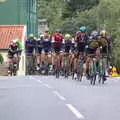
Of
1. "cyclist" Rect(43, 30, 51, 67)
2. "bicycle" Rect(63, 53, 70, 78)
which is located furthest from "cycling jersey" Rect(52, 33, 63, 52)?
"cyclist" Rect(43, 30, 51, 67)

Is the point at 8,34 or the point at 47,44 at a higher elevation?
the point at 8,34

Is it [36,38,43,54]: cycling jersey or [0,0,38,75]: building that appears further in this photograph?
[0,0,38,75]: building

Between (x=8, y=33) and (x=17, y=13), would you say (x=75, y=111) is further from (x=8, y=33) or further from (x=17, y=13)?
(x=8, y=33)

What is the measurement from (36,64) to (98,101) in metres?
20.0

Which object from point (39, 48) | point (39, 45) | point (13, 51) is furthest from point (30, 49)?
point (13, 51)

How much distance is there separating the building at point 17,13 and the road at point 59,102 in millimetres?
38779

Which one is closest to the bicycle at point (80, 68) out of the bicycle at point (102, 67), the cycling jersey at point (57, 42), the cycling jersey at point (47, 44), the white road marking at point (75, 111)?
the bicycle at point (102, 67)

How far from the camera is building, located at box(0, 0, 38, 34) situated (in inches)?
2388

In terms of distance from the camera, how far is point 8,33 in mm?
62844

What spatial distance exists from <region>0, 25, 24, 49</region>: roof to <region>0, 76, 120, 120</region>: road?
3996 cm

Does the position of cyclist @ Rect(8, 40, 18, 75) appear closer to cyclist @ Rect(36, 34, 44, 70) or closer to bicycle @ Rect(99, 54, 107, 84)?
cyclist @ Rect(36, 34, 44, 70)

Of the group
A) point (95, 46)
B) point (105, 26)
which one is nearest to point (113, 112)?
point (95, 46)

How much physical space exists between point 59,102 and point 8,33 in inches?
1876

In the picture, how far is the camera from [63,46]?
27219 mm
